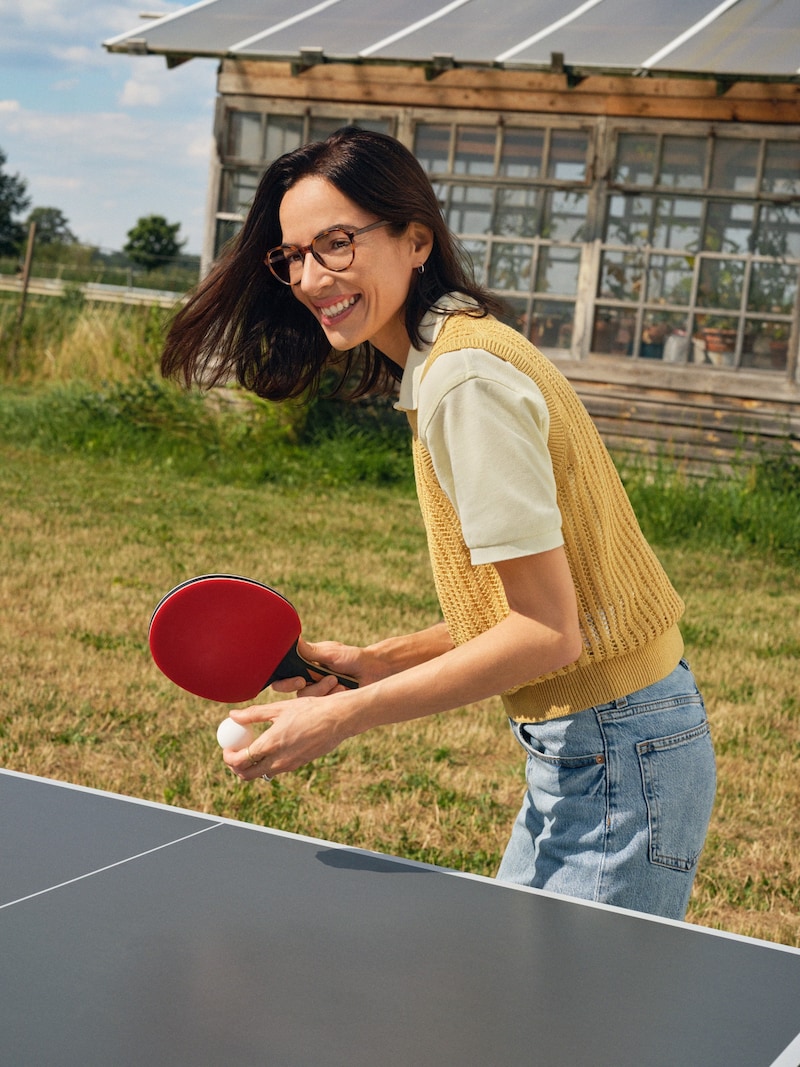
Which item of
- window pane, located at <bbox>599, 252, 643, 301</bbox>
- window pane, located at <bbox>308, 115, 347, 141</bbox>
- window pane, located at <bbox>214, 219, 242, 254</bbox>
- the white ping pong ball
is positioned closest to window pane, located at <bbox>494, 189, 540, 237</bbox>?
window pane, located at <bbox>599, 252, 643, 301</bbox>

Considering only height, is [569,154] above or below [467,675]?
above

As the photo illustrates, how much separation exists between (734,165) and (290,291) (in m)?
8.51

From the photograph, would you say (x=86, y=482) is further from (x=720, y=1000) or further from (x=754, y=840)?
(x=720, y=1000)

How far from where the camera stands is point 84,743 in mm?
4797

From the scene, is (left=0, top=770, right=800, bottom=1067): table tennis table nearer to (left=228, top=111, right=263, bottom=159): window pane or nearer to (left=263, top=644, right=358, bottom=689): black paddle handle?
(left=263, top=644, right=358, bottom=689): black paddle handle

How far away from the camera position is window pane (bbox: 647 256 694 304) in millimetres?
10328

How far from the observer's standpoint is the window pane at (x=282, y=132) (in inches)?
447

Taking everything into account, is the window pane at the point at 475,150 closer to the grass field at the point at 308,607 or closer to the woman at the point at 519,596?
the grass field at the point at 308,607

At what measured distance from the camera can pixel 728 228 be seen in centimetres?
1016

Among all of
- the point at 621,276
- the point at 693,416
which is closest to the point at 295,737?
the point at 693,416

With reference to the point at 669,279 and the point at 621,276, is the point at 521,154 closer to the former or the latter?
the point at 621,276

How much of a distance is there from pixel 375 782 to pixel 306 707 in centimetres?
287

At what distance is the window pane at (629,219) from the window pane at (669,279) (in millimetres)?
220

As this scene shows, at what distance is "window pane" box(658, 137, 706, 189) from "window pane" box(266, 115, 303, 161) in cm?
307
